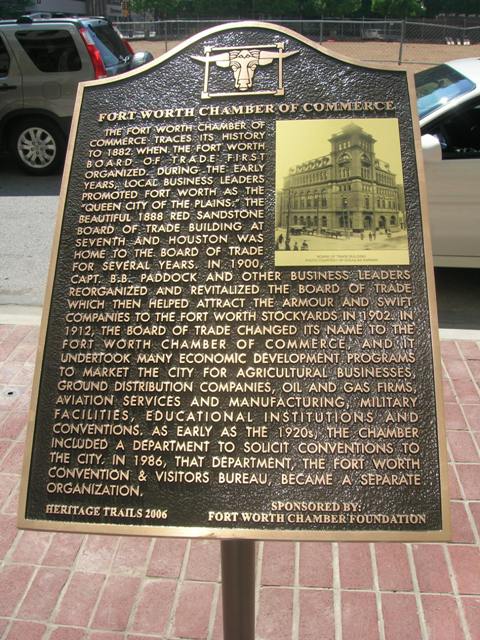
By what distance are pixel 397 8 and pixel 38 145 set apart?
1398 inches

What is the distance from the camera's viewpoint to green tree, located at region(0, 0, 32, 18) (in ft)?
85.9

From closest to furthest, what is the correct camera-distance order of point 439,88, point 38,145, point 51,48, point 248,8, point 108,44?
point 439,88, point 51,48, point 38,145, point 108,44, point 248,8

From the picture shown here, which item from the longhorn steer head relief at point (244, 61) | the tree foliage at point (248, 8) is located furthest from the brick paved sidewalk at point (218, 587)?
the tree foliage at point (248, 8)

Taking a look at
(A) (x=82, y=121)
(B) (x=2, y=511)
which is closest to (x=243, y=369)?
(A) (x=82, y=121)

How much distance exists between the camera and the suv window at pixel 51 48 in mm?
8266

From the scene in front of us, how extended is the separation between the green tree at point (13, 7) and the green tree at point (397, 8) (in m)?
19.9

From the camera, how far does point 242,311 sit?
2.12 metres

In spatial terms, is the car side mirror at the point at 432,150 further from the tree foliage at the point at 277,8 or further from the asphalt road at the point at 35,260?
the tree foliage at the point at 277,8

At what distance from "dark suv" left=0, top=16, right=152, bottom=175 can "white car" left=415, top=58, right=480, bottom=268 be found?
4947 millimetres

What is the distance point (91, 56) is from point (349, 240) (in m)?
7.26

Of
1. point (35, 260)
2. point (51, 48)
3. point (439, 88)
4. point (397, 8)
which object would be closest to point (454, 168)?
point (439, 88)

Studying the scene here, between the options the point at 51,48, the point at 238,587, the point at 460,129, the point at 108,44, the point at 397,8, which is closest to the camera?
the point at 238,587

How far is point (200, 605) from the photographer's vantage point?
2.62 metres

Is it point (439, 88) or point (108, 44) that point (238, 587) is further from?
point (108, 44)
